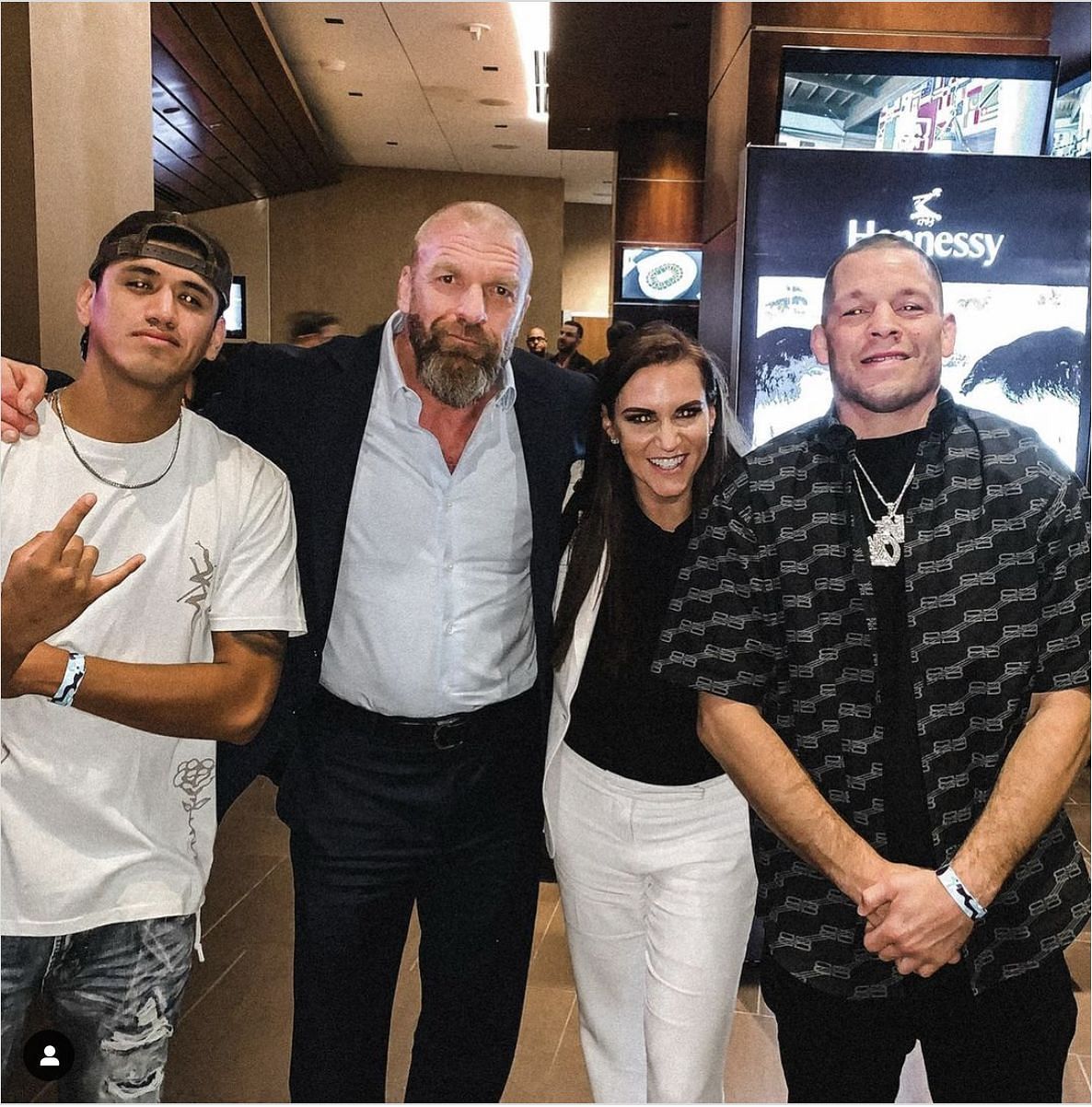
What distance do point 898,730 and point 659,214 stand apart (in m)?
8.38

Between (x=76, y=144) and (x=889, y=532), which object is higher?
(x=76, y=144)

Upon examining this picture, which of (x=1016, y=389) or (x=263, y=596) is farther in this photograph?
(x=1016, y=389)

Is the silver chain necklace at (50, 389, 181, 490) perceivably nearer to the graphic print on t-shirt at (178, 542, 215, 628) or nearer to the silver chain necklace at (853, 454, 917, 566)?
the graphic print on t-shirt at (178, 542, 215, 628)

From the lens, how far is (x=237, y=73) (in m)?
8.09

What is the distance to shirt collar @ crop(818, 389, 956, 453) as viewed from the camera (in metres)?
1.68

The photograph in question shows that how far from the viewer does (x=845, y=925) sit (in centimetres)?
164

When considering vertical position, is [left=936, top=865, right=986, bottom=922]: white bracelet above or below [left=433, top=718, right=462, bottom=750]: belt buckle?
below

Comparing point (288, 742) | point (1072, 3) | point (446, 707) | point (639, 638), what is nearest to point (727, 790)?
point (639, 638)

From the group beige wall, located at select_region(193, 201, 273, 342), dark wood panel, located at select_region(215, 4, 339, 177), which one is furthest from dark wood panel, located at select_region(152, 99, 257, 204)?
dark wood panel, located at select_region(215, 4, 339, 177)

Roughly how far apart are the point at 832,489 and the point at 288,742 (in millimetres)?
1182

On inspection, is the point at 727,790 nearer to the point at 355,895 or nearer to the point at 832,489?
the point at 832,489

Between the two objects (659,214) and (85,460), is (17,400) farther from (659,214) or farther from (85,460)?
(659,214)

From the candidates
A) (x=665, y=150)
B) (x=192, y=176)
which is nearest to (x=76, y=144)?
(x=665, y=150)

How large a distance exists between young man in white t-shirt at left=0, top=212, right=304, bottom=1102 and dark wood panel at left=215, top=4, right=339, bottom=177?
6221mm
